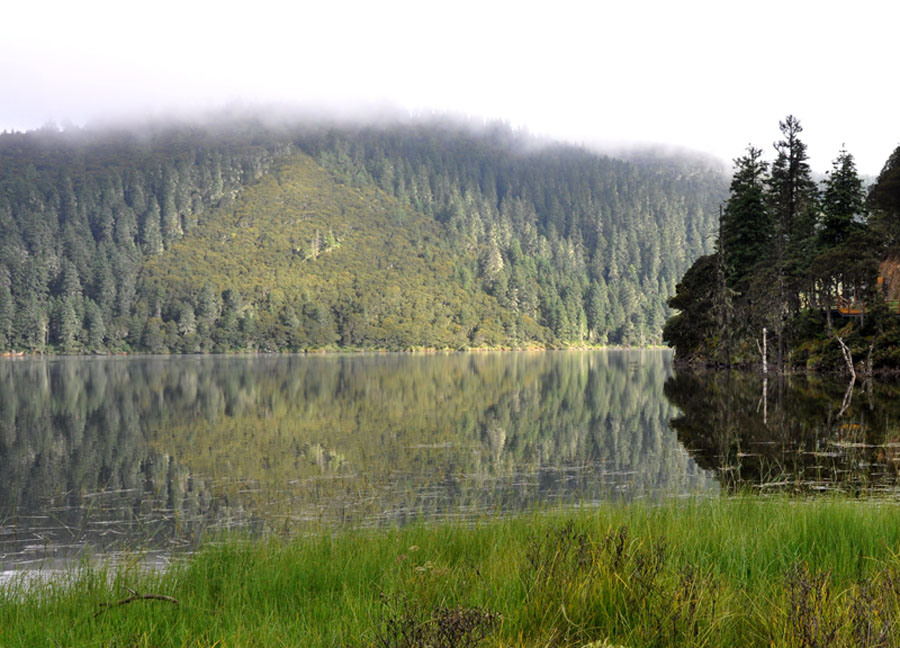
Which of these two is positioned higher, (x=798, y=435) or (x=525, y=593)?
(x=525, y=593)

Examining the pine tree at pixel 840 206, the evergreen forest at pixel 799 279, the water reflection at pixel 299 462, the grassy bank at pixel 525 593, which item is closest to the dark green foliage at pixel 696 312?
the evergreen forest at pixel 799 279

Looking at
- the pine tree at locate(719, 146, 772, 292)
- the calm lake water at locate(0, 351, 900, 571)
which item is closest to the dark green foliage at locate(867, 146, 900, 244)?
the pine tree at locate(719, 146, 772, 292)

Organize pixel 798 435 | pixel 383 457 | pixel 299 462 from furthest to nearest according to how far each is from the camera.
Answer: pixel 798 435
pixel 383 457
pixel 299 462

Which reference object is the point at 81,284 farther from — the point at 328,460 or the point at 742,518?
the point at 742,518

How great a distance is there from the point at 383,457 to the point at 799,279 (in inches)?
1647

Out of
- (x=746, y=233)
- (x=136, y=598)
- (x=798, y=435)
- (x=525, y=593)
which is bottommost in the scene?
(x=798, y=435)

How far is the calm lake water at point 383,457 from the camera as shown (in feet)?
45.2

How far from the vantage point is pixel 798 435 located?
21109mm

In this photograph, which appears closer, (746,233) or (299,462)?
(299,462)

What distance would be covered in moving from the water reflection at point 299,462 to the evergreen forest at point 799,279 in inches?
669

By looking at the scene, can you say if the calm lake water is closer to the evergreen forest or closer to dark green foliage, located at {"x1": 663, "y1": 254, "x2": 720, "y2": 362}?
the evergreen forest

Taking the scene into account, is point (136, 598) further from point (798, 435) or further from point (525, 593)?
point (798, 435)

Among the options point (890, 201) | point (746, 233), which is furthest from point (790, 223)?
point (890, 201)

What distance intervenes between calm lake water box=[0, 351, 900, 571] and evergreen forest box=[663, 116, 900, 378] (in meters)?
10.6
